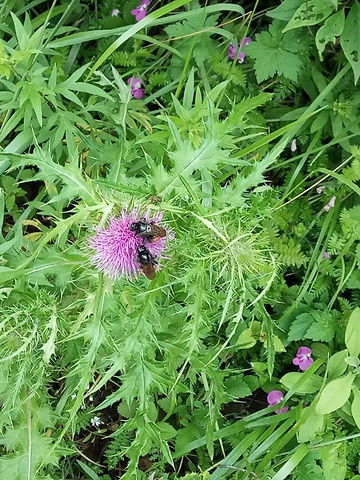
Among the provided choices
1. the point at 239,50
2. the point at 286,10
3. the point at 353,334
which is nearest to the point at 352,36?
the point at 286,10

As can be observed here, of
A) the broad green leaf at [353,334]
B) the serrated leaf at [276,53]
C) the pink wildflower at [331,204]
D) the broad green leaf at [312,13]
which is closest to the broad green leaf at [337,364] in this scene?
the broad green leaf at [353,334]

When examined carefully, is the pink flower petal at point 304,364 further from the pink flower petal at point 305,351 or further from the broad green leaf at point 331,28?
the broad green leaf at point 331,28

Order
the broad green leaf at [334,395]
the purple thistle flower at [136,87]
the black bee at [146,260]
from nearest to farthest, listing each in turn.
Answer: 1. the black bee at [146,260]
2. the broad green leaf at [334,395]
3. the purple thistle flower at [136,87]

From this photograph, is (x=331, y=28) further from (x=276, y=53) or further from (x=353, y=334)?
(x=353, y=334)

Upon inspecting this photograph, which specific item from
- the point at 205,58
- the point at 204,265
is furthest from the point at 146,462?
the point at 205,58

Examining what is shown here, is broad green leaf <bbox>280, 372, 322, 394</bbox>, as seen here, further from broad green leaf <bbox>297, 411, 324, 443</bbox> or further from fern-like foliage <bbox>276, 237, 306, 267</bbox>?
fern-like foliage <bbox>276, 237, 306, 267</bbox>

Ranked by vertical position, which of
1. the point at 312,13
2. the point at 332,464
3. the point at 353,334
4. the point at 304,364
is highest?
the point at 312,13
